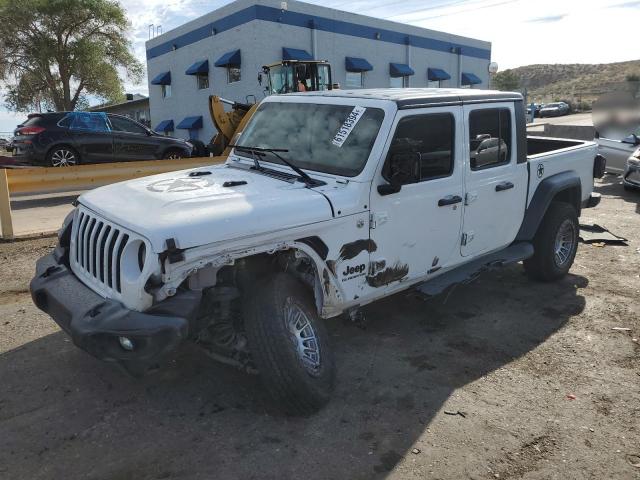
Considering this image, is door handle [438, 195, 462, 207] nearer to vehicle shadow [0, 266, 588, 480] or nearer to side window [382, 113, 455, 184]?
side window [382, 113, 455, 184]

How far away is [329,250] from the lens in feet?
11.4

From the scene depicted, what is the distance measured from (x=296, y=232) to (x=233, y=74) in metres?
21.9

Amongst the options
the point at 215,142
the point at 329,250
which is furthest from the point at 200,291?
the point at 215,142

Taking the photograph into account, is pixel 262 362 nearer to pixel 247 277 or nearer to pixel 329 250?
pixel 247 277

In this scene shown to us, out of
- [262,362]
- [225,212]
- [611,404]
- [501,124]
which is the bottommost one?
[611,404]

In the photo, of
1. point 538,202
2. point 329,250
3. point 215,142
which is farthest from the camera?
point 215,142

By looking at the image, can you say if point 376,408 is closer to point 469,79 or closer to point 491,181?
point 491,181

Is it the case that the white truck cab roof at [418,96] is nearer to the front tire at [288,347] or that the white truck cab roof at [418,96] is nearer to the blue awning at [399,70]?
the front tire at [288,347]

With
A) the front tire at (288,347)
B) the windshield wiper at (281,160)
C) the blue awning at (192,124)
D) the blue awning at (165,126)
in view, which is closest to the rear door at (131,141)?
the windshield wiper at (281,160)

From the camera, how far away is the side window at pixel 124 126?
12648 mm

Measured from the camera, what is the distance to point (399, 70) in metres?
27.8

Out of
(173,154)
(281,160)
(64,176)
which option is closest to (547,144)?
(281,160)

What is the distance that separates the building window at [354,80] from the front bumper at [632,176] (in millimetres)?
17070

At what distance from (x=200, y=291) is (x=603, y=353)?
126 inches
